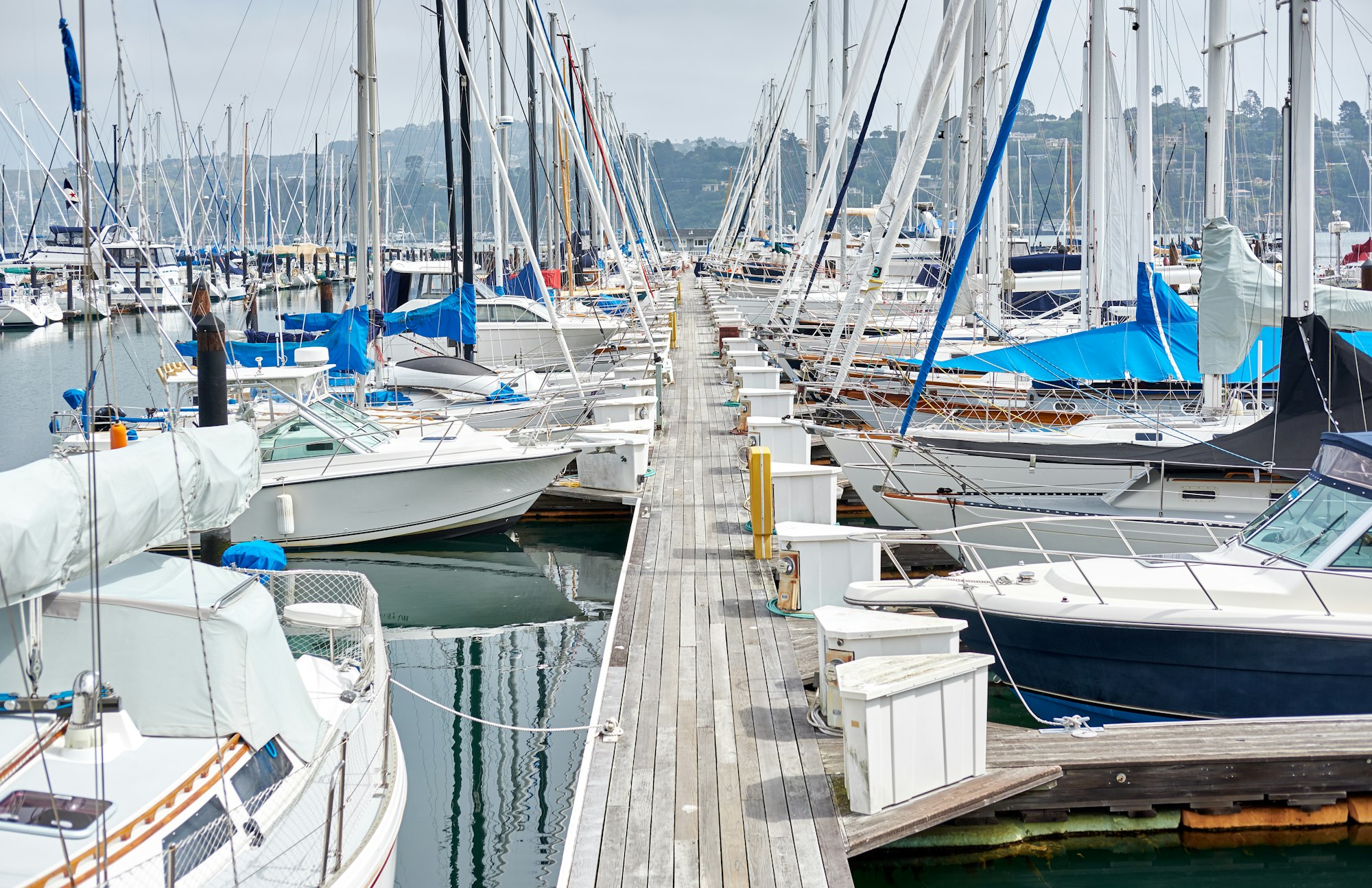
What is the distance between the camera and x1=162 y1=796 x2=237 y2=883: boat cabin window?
18.3ft

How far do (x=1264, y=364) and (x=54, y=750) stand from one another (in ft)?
54.1

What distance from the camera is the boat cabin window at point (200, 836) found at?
18.3 feet

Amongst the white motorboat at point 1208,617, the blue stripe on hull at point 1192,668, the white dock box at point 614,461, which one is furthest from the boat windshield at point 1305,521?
the white dock box at point 614,461

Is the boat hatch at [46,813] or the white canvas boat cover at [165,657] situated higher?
the white canvas boat cover at [165,657]

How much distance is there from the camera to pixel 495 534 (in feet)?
61.5

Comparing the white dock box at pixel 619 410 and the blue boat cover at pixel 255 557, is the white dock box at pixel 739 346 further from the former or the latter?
the blue boat cover at pixel 255 557

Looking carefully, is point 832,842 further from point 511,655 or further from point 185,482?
point 511,655

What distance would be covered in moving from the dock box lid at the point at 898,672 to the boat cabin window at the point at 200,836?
11.1 feet

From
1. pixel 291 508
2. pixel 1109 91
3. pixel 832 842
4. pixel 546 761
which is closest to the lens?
pixel 832 842

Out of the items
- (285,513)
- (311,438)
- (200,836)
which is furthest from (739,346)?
(200,836)

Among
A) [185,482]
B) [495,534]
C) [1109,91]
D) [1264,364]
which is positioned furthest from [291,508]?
[1109,91]

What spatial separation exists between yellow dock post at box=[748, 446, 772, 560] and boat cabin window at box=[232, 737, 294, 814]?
21.9 feet

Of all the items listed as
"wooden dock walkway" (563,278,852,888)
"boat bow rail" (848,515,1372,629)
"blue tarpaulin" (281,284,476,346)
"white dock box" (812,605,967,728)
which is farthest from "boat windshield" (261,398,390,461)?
"white dock box" (812,605,967,728)

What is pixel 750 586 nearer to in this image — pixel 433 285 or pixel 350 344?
pixel 350 344
